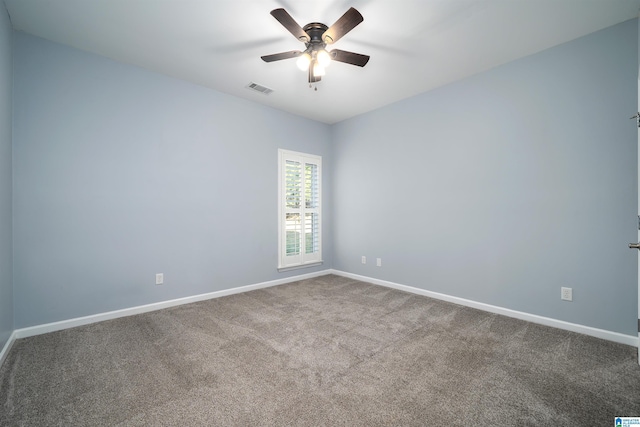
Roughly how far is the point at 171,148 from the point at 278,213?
171cm

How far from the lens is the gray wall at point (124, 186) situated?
251 centimetres

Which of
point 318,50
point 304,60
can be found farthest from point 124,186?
point 318,50

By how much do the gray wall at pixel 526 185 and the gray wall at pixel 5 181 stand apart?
4005 mm

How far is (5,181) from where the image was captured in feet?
7.27

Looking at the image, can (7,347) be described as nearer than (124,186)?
Yes

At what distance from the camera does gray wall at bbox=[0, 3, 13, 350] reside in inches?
81.7

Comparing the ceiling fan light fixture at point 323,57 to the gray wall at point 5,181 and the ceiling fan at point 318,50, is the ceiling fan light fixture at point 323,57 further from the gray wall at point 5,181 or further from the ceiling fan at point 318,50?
the gray wall at point 5,181

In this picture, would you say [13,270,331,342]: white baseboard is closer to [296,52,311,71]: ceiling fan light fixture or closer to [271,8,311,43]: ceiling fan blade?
[296,52,311,71]: ceiling fan light fixture

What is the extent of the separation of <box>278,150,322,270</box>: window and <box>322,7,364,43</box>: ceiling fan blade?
232cm

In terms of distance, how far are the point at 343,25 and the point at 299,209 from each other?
115 inches

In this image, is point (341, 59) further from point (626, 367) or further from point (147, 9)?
point (626, 367)

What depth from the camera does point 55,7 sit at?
2152 millimetres

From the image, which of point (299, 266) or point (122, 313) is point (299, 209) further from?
point (122, 313)

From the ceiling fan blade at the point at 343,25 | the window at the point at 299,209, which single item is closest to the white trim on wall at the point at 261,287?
the window at the point at 299,209
